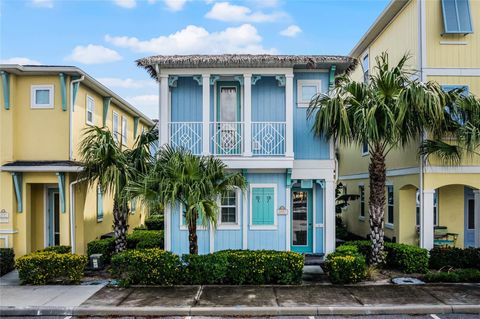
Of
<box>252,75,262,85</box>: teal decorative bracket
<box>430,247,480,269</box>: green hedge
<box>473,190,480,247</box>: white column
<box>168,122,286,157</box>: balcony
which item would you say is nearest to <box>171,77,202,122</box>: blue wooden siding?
<box>168,122,286,157</box>: balcony

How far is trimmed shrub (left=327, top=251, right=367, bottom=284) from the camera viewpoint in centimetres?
1041

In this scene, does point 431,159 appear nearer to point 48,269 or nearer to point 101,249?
point 101,249

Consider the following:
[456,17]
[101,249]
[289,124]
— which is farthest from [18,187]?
[456,17]

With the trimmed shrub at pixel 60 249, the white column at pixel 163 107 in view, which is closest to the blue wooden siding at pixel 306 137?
the white column at pixel 163 107

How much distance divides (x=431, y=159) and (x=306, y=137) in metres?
4.04

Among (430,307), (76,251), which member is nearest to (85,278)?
(76,251)

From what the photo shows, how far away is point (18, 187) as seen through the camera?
1232 cm

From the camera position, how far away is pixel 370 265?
38.6 ft

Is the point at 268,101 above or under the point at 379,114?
above

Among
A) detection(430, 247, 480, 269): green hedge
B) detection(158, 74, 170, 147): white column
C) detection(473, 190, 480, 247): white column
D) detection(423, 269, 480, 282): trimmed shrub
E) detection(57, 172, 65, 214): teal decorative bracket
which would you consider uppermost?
detection(158, 74, 170, 147): white column

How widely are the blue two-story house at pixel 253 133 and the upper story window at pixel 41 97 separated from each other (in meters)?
3.34

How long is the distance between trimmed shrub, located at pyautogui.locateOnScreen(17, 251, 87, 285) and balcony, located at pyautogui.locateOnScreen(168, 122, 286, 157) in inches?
177

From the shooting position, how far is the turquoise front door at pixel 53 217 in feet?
44.5

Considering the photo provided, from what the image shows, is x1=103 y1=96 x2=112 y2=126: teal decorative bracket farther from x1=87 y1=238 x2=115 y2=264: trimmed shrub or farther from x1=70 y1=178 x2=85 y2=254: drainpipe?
x1=87 y1=238 x2=115 y2=264: trimmed shrub
